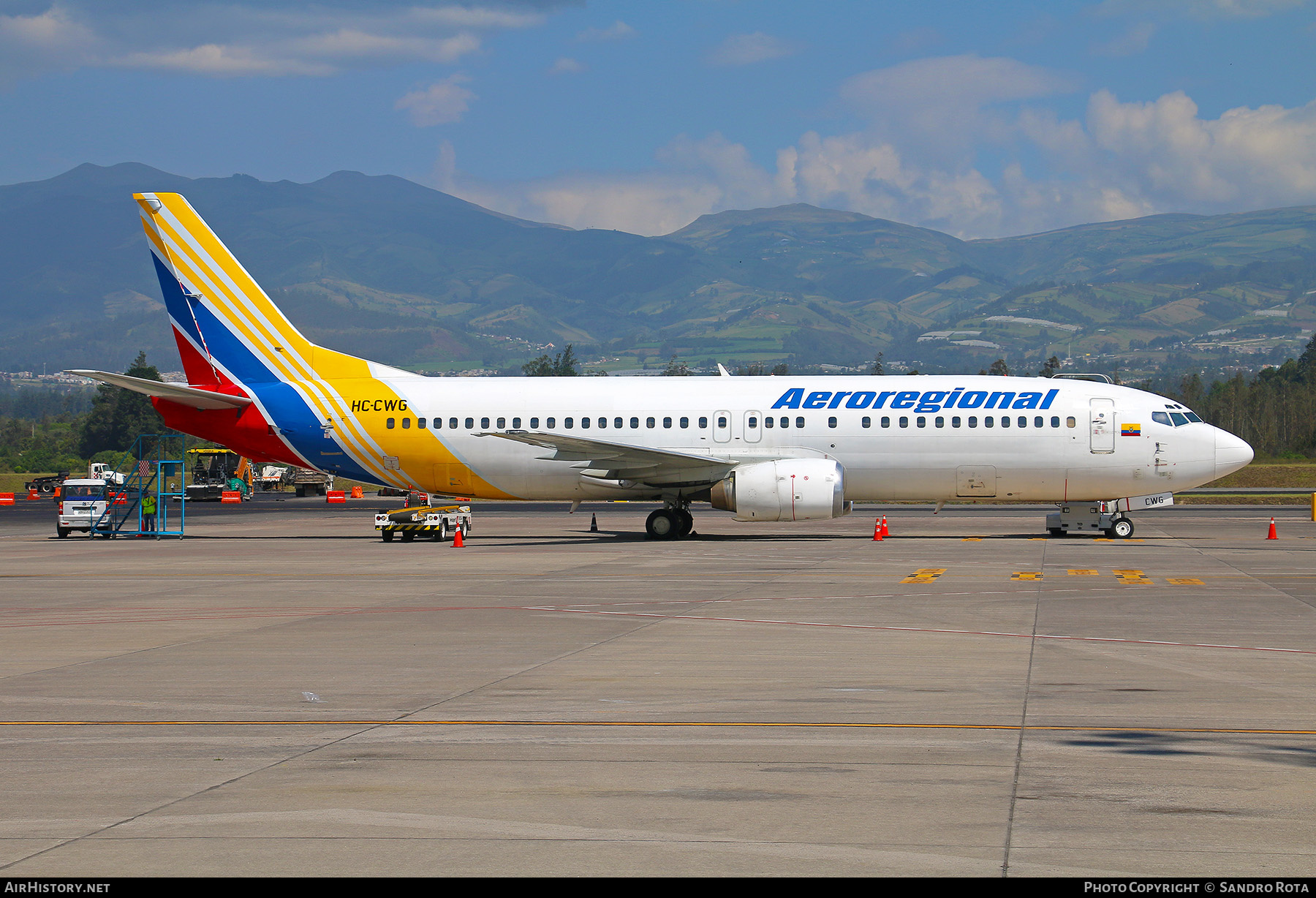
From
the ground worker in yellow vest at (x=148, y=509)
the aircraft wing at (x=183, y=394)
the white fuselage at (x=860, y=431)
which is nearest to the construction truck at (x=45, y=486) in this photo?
the ground worker in yellow vest at (x=148, y=509)

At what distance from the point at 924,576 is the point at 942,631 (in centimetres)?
769

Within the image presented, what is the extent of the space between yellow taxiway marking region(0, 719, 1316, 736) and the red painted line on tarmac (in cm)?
502

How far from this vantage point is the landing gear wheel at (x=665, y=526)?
35.2 metres

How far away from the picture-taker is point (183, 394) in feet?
114

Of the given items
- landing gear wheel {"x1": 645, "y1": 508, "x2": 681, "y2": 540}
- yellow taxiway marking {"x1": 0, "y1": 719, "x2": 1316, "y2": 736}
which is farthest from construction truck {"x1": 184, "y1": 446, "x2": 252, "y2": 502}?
yellow taxiway marking {"x1": 0, "y1": 719, "x2": 1316, "y2": 736}

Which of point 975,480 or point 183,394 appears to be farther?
point 183,394

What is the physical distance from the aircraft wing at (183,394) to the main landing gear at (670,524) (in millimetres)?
12430

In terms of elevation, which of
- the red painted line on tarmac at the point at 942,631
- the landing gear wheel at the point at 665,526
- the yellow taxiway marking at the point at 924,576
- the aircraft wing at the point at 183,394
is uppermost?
the aircraft wing at the point at 183,394

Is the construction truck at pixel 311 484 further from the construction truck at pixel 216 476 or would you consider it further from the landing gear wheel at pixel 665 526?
the landing gear wheel at pixel 665 526

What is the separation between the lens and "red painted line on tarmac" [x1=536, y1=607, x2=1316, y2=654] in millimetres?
15047

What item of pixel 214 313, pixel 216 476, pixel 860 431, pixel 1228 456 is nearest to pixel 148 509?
pixel 214 313

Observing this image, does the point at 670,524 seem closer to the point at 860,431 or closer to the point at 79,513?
the point at 860,431

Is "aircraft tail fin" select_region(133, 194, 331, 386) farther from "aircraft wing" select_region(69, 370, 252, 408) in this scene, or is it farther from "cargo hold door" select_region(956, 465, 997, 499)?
"cargo hold door" select_region(956, 465, 997, 499)

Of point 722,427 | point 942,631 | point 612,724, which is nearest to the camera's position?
point 612,724
